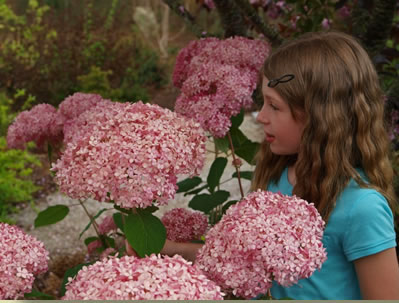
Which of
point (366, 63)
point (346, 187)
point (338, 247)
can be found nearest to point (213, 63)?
point (366, 63)

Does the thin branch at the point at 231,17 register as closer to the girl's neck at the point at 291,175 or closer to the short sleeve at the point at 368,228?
the girl's neck at the point at 291,175

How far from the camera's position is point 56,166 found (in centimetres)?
107

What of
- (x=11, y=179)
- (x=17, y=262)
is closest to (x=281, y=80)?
(x=17, y=262)

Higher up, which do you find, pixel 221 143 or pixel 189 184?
pixel 221 143

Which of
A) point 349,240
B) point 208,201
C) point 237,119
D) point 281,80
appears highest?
point 281,80

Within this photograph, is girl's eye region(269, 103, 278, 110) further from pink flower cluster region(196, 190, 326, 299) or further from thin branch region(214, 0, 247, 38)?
thin branch region(214, 0, 247, 38)

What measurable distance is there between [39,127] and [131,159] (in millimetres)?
928

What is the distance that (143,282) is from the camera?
71 centimetres

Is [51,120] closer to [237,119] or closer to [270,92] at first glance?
[237,119]

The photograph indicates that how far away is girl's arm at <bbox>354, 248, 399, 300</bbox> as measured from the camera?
125 cm

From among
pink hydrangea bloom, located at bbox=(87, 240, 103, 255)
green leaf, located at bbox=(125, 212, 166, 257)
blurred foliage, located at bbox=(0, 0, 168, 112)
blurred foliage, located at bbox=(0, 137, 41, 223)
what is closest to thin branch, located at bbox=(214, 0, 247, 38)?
pink hydrangea bloom, located at bbox=(87, 240, 103, 255)

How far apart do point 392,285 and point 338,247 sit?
0.51 feet

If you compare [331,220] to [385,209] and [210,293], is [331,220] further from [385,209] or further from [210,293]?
[210,293]

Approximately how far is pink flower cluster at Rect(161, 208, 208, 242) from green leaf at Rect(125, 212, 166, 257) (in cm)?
45
